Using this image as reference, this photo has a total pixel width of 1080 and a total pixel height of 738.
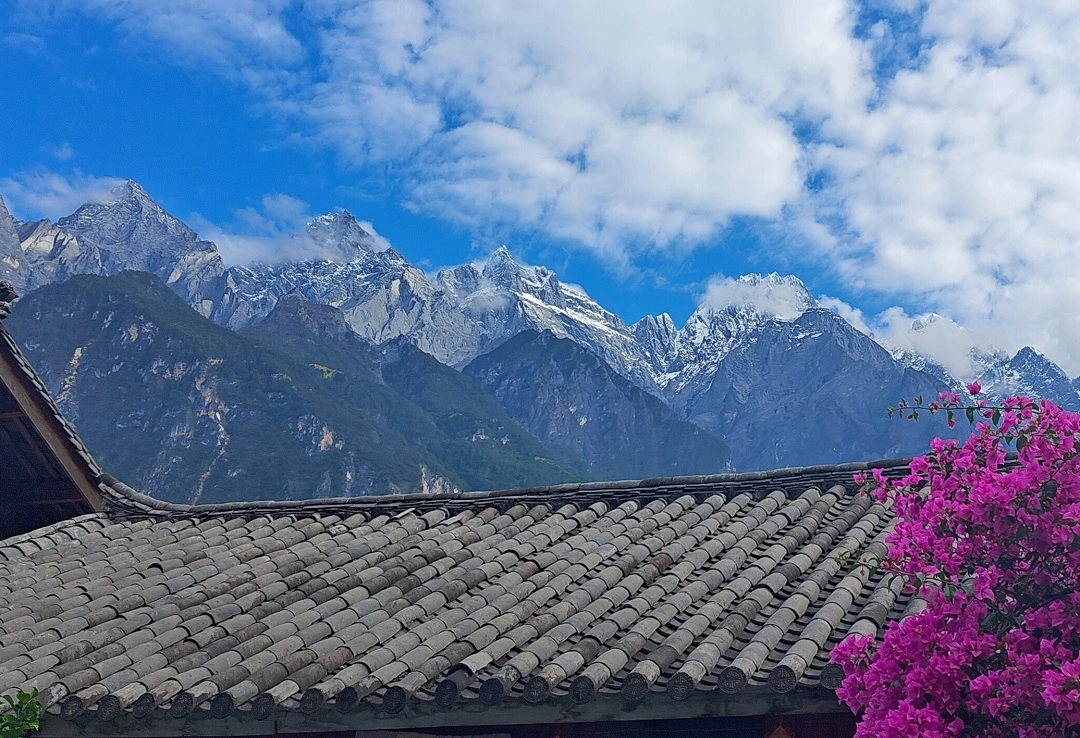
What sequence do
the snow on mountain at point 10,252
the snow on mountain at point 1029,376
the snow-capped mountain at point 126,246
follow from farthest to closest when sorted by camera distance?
the snow on mountain at point 1029,376, the snow-capped mountain at point 126,246, the snow on mountain at point 10,252

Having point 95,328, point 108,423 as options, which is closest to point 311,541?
point 108,423

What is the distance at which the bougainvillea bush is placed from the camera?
3664mm

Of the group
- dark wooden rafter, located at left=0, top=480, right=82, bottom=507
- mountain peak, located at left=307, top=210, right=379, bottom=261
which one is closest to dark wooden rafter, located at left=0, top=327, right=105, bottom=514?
dark wooden rafter, located at left=0, top=480, right=82, bottom=507

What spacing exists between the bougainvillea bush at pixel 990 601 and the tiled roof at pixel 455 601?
63 centimetres

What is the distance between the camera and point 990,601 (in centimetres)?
390

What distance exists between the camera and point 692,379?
168750 millimetres

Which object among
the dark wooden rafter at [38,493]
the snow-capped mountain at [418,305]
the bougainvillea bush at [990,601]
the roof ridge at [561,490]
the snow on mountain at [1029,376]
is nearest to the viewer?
the bougainvillea bush at [990,601]

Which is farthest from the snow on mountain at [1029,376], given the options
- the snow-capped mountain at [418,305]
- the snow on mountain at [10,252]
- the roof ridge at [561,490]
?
the roof ridge at [561,490]

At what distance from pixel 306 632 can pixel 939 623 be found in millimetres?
3791

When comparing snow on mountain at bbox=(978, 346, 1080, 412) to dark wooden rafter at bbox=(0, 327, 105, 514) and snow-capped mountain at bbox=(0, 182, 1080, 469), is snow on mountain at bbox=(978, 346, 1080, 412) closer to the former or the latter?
snow-capped mountain at bbox=(0, 182, 1080, 469)

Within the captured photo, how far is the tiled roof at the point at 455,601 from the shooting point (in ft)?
16.8

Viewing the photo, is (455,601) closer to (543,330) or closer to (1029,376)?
(543,330)

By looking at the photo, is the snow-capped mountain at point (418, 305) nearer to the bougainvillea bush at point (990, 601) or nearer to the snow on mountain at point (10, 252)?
the snow on mountain at point (10, 252)

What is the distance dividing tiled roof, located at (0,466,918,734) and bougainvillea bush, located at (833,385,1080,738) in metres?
0.63
